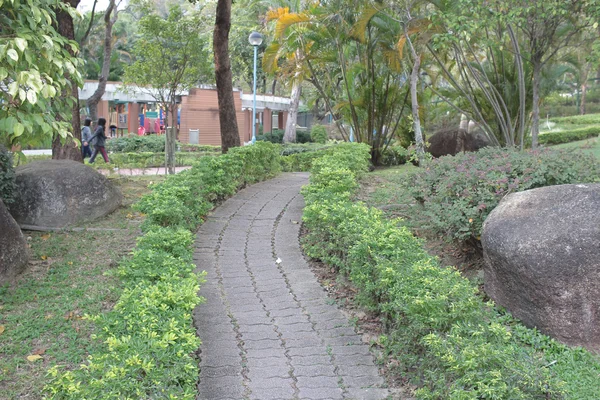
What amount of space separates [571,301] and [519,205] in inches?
34.4

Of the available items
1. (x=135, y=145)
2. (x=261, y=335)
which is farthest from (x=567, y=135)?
(x=261, y=335)

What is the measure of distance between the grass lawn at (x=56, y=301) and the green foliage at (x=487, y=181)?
3.10 m

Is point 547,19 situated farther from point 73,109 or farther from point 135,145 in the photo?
point 135,145

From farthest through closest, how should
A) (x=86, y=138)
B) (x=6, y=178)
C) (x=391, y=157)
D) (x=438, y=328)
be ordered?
(x=86, y=138) < (x=391, y=157) < (x=6, y=178) < (x=438, y=328)

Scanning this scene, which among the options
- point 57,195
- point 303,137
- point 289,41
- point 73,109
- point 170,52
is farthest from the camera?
point 303,137

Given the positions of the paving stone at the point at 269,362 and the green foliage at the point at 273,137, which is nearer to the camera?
the paving stone at the point at 269,362

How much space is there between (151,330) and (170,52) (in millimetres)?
14062

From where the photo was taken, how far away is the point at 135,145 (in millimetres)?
24094

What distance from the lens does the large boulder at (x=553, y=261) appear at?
4.37 metres

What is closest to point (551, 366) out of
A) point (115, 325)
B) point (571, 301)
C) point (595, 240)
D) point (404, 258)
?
point (571, 301)

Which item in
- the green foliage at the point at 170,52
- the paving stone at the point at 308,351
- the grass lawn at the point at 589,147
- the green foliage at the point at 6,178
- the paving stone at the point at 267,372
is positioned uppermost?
the green foliage at the point at 170,52

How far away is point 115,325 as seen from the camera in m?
3.71

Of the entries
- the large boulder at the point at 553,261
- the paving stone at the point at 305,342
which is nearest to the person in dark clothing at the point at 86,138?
the paving stone at the point at 305,342

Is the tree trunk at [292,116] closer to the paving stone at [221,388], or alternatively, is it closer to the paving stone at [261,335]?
the paving stone at [261,335]
